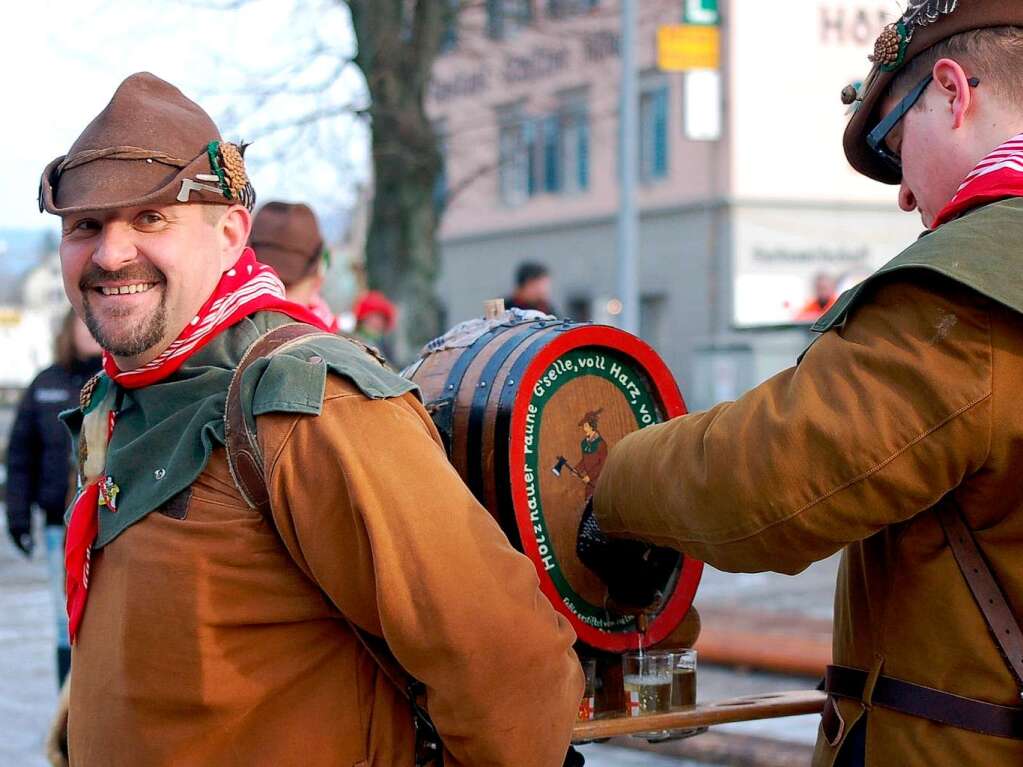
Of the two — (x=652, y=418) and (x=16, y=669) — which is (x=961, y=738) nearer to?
(x=652, y=418)

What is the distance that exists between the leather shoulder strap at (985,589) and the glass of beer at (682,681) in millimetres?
700

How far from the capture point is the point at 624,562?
7.68 ft

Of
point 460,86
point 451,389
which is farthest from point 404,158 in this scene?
point 460,86

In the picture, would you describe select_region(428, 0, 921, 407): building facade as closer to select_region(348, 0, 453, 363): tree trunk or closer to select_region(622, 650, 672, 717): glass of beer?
select_region(348, 0, 453, 363): tree trunk

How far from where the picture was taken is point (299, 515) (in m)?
1.94

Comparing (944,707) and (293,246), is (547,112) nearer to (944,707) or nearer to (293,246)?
(293,246)

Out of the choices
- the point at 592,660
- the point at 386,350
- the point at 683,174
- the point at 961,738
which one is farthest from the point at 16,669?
the point at 683,174

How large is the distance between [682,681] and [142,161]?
1269 mm

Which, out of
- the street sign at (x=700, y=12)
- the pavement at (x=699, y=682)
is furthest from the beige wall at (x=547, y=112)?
the pavement at (x=699, y=682)

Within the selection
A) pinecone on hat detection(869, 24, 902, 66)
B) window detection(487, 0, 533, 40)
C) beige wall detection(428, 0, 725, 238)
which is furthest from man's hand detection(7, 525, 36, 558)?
beige wall detection(428, 0, 725, 238)

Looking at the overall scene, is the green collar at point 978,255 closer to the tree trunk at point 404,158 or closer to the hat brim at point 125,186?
the hat brim at point 125,186

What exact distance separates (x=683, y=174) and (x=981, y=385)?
2176 centimetres

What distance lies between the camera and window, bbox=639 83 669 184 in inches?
928

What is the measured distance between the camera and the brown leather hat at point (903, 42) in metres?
1.90
